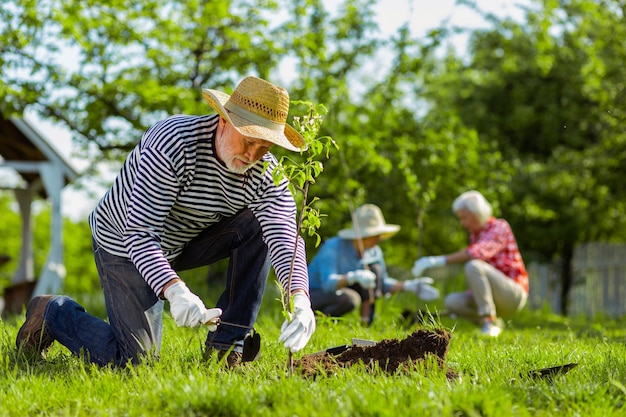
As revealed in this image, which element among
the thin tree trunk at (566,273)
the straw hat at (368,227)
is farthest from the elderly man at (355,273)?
the thin tree trunk at (566,273)

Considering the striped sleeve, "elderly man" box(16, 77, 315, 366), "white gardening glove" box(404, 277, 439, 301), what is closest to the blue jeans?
"elderly man" box(16, 77, 315, 366)

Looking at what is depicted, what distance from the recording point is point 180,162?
3.72 metres

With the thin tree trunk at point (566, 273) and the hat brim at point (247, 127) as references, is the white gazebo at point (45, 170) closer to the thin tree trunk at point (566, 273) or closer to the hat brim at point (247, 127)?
the hat brim at point (247, 127)

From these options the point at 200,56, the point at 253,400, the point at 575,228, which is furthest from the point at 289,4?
the point at 253,400

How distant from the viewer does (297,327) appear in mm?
3527

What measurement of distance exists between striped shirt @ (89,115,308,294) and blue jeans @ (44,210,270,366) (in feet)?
0.23

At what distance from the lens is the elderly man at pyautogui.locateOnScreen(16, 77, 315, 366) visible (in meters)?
3.62

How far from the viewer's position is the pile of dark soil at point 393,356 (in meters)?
3.49

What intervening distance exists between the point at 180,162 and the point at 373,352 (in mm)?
1146

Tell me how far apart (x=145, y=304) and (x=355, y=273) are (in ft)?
9.83

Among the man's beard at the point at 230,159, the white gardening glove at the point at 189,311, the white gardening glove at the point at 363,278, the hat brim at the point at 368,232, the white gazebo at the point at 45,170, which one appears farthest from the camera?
the white gazebo at the point at 45,170

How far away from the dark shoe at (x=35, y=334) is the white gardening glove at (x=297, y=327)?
1.24 m

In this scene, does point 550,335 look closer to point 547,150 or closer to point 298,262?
point 298,262

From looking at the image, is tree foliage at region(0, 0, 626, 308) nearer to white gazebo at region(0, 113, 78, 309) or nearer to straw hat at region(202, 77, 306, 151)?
white gazebo at region(0, 113, 78, 309)
